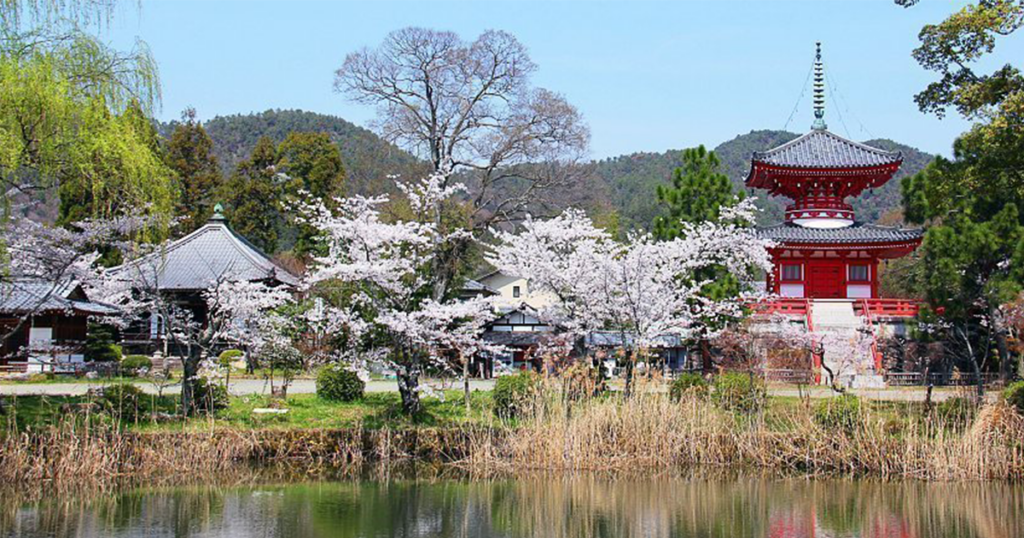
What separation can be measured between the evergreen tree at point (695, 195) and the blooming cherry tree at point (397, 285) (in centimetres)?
574

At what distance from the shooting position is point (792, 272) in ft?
88.0

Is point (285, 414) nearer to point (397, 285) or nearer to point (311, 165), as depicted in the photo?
point (397, 285)

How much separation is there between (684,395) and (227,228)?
70.4 feet

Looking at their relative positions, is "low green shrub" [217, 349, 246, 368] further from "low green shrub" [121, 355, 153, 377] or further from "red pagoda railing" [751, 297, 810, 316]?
"red pagoda railing" [751, 297, 810, 316]

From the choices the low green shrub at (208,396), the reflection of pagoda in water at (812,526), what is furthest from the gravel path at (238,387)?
the reflection of pagoda in water at (812,526)

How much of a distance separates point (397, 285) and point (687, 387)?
5.06 metres

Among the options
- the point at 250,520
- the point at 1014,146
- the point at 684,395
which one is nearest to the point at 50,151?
the point at 250,520

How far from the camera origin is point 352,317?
54.0ft

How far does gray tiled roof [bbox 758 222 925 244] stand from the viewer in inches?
1005

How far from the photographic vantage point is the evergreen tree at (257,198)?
41094 millimetres

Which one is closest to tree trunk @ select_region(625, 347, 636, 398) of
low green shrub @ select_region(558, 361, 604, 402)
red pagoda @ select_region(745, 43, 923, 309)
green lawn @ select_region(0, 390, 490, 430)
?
low green shrub @ select_region(558, 361, 604, 402)

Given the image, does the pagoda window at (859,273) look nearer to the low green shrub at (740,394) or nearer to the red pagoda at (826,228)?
the red pagoda at (826,228)

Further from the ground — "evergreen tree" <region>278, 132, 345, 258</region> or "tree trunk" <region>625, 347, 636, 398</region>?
"evergreen tree" <region>278, 132, 345, 258</region>

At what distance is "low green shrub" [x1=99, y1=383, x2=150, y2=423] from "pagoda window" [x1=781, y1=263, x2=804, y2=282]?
17.3m
